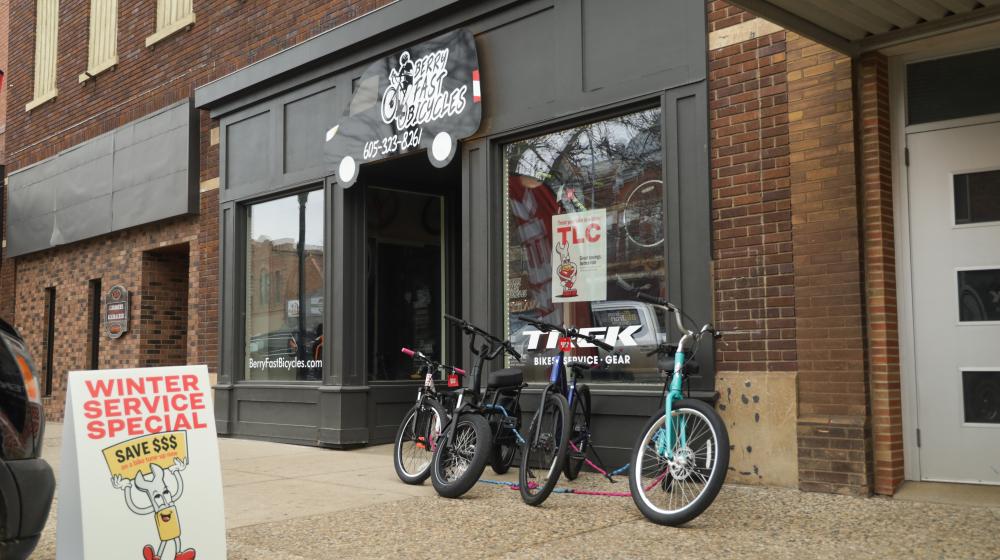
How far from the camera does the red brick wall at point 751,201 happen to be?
6.36 metres

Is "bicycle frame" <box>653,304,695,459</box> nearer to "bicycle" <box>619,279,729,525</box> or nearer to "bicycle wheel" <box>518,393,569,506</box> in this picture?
"bicycle" <box>619,279,729,525</box>

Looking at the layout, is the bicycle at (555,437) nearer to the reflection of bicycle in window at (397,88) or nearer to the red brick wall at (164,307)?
the reflection of bicycle in window at (397,88)

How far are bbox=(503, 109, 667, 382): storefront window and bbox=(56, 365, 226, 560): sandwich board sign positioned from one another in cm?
374

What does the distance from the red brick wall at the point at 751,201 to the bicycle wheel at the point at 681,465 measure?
118 cm

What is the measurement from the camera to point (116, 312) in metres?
13.6

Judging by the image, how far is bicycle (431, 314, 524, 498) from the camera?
635 cm

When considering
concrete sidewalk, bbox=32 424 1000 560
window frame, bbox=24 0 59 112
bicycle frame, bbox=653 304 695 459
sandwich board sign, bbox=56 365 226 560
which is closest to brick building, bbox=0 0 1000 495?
concrete sidewalk, bbox=32 424 1000 560

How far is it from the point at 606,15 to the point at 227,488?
4.96m

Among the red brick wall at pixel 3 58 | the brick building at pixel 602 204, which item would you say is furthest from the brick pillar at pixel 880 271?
the red brick wall at pixel 3 58

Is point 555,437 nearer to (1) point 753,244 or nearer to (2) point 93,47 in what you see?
(1) point 753,244

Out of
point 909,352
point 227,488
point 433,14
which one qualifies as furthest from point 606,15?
point 227,488

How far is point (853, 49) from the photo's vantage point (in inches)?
241

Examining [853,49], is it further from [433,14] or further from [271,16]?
[271,16]

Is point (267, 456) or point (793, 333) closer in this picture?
point (793, 333)
